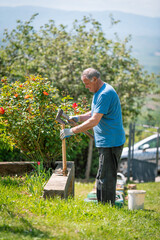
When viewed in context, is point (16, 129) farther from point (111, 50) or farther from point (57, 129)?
point (111, 50)

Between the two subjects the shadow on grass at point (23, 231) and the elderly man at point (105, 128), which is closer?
the shadow on grass at point (23, 231)

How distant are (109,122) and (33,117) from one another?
1.40 metres

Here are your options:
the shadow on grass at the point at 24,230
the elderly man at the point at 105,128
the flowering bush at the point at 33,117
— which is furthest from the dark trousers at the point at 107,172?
the shadow on grass at the point at 24,230

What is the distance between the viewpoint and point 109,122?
3916 millimetres

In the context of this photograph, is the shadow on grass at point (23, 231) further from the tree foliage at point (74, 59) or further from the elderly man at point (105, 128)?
the tree foliage at point (74, 59)

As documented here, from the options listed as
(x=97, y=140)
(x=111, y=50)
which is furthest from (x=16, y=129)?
(x=111, y=50)

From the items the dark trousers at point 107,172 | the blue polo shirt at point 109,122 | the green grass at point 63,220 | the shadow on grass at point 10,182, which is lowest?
the green grass at point 63,220

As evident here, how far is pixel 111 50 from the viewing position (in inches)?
420

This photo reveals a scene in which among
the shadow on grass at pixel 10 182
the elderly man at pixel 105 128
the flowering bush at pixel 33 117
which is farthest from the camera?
the flowering bush at pixel 33 117

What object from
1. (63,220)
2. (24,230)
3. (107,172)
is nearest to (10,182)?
(107,172)

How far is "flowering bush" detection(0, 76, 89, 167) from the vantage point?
484 centimetres

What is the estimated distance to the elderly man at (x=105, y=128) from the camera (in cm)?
377

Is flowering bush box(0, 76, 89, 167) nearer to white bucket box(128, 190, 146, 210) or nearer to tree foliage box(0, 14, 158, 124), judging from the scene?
white bucket box(128, 190, 146, 210)

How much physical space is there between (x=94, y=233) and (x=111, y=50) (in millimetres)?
8521
